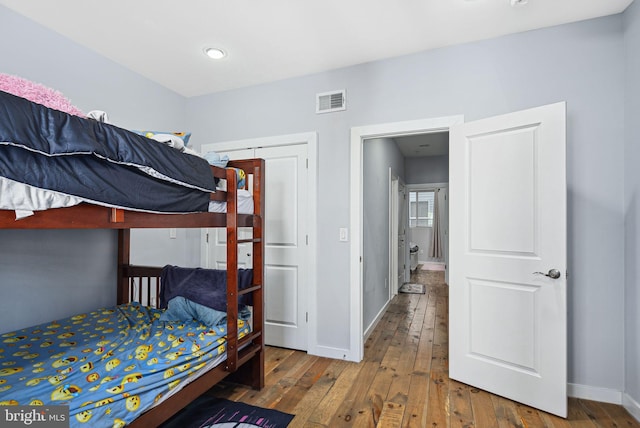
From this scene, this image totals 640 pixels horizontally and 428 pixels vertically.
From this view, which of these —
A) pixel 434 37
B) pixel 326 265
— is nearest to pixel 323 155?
pixel 326 265

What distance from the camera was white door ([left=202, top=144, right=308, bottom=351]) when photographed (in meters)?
3.04

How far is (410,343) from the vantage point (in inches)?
125

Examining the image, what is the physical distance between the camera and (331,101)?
9.50ft

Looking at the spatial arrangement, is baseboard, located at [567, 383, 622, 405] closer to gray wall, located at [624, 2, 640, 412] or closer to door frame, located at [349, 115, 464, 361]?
gray wall, located at [624, 2, 640, 412]

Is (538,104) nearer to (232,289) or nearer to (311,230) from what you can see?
(311,230)

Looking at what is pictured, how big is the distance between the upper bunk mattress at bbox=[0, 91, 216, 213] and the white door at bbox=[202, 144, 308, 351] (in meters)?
1.44

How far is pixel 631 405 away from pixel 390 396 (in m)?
1.47

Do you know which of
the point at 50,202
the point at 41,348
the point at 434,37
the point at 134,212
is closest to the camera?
the point at 50,202

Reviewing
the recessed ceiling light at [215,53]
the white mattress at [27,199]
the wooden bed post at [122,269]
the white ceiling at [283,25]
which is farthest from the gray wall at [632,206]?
the wooden bed post at [122,269]

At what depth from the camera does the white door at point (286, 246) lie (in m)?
3.04

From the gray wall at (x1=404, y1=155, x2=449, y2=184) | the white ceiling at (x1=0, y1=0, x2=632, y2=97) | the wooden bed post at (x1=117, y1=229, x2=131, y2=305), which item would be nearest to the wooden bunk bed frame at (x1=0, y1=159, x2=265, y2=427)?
the wooden bed post at (x1=117, y1=229, x2=131, y2=305)


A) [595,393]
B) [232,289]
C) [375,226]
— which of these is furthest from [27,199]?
[375,226]

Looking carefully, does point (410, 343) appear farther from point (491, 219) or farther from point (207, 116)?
point (207, 116)

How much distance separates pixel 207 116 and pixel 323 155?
1452 millimetres
